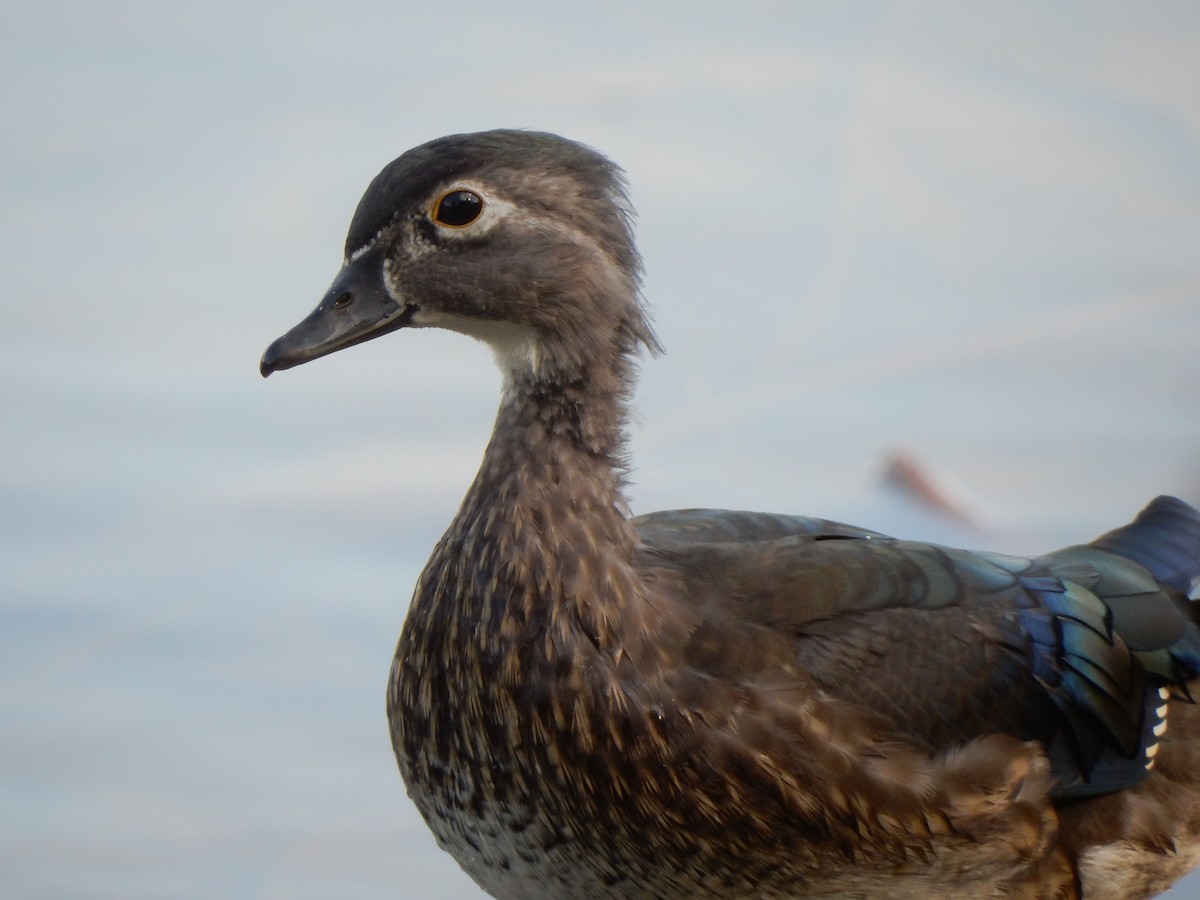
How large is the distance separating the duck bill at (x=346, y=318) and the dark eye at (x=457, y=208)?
97 millimetres

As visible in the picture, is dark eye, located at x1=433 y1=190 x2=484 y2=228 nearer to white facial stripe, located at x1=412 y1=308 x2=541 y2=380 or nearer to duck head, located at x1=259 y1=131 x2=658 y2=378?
duck head, located at x1=259 y1=131 x2=658 y2=378

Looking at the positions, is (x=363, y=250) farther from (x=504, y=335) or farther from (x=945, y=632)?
(x=945, y=632)

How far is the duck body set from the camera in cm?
237

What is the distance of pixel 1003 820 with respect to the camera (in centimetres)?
249

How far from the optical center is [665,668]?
7.84 ft

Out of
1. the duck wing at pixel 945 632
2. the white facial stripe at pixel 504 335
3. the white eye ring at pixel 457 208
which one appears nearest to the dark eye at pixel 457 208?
the white eye ring at pixel 457 208

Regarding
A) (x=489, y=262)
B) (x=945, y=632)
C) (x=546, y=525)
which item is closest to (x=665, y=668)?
(x=546, y=525)

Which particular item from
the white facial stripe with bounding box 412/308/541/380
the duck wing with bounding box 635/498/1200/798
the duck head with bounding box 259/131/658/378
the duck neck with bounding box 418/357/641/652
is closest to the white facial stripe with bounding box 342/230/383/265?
the duck head with bounding box 259/131/658/378

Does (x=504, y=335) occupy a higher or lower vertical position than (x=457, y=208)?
lower

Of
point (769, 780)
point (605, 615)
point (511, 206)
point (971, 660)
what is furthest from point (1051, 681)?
point (511, 206)

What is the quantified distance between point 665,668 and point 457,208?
66 cm

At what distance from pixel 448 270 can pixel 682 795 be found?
751 millimetres

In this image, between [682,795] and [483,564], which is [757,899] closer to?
[682,795]

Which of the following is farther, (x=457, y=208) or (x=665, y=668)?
(x=457, y=208)
